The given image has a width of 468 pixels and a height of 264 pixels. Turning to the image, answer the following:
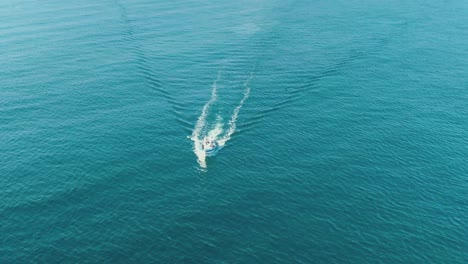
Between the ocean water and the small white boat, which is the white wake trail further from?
the small white boat

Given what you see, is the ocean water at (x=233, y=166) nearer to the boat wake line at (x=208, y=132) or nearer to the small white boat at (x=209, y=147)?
the boat wake line at (x=208, y=132)

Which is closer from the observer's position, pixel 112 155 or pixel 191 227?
pixel 191 227

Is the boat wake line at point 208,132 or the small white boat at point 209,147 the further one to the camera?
the boat wake line at point 208,132

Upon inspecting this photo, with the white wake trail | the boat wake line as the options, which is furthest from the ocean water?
the white wake trail

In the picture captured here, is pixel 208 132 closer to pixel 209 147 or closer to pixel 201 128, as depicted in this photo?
pixel 201 128

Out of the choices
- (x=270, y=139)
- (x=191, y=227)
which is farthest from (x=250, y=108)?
(x=191, y=227)

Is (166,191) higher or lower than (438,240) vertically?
higher

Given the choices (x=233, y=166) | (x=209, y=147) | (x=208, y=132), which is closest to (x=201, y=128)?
(x=208, y=132)

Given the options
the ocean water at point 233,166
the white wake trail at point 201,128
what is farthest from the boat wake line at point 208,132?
the ocean water at point 233,166

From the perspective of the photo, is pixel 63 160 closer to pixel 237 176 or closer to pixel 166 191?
pixel 166 191
